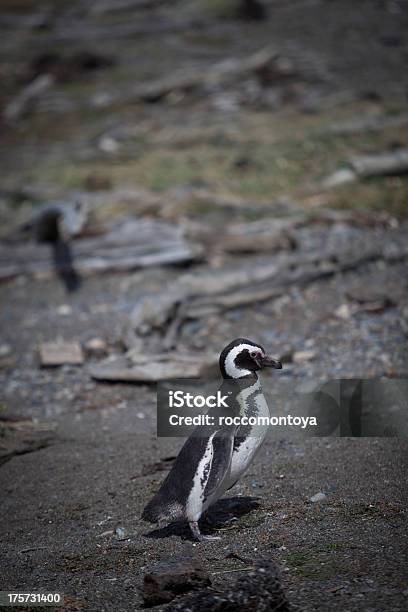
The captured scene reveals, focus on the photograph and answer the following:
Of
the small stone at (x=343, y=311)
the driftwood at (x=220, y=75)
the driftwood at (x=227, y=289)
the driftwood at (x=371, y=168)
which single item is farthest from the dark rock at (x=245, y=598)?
the driftwood at (x=220, y=75)

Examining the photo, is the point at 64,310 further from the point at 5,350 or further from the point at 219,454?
the point at 219,454

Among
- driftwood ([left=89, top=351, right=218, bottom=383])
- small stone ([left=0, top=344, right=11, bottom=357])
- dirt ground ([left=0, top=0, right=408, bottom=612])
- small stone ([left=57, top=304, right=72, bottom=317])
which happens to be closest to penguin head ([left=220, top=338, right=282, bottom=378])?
dirt ground ([left=0, top=0, right=408, bottom=612])

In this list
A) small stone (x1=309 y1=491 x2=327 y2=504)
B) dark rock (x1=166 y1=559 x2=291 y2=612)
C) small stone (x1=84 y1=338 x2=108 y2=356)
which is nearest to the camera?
dark rock (x1=166 y1=559 x2=291 y2=612)

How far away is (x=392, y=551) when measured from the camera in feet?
15.6

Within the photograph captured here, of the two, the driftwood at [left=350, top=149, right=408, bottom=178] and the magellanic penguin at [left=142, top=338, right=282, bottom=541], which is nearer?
the magellanic penguin at [left=142, top=338, right=282, bottom=541]

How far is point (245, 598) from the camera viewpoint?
438cm

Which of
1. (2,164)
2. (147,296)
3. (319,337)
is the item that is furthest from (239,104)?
(319,337)

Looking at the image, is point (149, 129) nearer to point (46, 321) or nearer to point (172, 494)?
point (46, 321)

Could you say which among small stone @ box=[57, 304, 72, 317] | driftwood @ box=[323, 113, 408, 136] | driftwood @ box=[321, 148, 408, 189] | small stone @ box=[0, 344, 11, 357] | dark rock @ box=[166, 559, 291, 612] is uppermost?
dark rock @ box=[166, 559, 291, 612]

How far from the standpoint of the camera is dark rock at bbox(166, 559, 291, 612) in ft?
14.0

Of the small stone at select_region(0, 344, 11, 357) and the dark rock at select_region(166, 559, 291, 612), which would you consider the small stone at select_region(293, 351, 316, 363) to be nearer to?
the small stone at select_region(0, 344, 11, 357)

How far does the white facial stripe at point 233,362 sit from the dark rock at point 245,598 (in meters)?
1.64

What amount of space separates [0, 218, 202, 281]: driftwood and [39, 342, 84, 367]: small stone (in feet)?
9.13

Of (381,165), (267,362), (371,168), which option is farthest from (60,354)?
(381,165)
